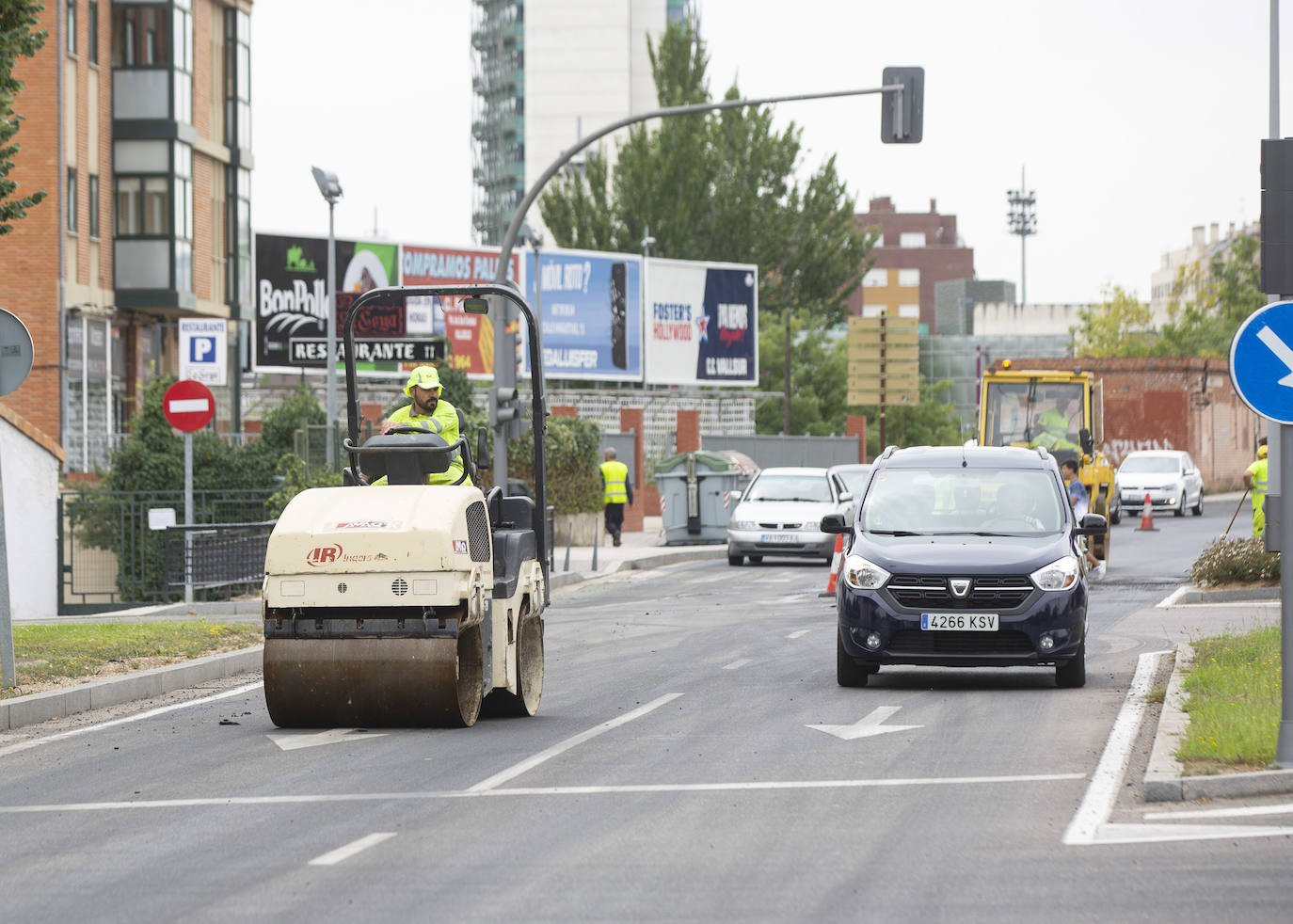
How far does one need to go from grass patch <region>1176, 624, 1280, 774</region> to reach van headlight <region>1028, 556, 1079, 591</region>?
40.0 inches

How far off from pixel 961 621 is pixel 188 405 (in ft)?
39.8

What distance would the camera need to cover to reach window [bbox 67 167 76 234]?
134ft

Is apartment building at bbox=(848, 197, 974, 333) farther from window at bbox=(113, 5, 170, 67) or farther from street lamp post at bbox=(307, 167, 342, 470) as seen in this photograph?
street lamp post at bbox=(307, 167, 342, 470)

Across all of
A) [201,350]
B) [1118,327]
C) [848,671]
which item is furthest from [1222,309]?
[848,671]

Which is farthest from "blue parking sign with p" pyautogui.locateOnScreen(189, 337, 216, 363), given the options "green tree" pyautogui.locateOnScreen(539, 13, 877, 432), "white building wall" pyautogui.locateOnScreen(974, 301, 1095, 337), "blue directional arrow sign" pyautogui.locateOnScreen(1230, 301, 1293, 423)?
"white building wall" pyautogui.locateOnScreen(974, 301, 1095, 337)

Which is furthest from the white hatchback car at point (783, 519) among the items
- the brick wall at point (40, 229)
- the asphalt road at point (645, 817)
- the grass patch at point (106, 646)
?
the asphalt road at point (645, 817)

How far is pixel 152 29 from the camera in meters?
43.6

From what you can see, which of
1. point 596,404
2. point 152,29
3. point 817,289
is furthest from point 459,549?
point 817,289

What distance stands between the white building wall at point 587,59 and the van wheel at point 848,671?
10942cm

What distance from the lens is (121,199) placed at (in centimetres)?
4338

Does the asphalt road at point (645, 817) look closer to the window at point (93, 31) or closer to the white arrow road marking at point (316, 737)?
the white arrow road marking at point (316, 737)

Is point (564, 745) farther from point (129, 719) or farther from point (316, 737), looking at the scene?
point (129, 719)

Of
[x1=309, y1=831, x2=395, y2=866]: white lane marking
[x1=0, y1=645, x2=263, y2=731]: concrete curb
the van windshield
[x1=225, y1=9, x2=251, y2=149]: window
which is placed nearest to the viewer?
[x1=309, y1=831, x2=395, y2=866]: white lane marking

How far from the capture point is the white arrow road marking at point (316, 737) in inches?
471
